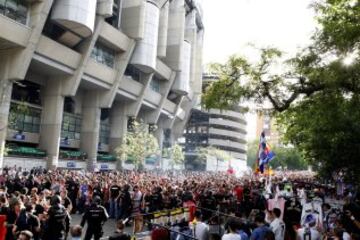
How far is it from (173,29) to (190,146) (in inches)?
2381

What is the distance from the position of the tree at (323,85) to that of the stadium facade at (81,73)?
938 inches

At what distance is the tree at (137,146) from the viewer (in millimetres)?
54938

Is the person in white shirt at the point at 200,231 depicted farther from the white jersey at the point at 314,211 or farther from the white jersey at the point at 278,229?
the white jersey at the point at 314,211

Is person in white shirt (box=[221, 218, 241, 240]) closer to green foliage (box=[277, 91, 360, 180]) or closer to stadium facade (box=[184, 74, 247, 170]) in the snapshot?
green foliage (box=[277, 91, 360, 180])

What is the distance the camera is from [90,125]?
171ft

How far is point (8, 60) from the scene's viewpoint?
37312 millimetres

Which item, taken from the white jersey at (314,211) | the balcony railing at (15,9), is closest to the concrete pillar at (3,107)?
the balcony railing at (15,9)

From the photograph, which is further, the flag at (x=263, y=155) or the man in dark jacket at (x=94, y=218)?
the flag at (x=263, y=155)

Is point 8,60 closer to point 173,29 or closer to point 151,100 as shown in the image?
point 151,100

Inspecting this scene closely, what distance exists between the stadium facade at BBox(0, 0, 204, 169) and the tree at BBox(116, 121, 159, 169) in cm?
161

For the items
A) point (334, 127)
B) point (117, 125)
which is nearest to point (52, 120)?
point (117, 125)

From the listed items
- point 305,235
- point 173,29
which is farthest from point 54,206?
point 173,29

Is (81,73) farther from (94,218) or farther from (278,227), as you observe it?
(278,227)

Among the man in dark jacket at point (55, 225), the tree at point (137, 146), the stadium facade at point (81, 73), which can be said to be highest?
the stadium facade at point (81, 73)
